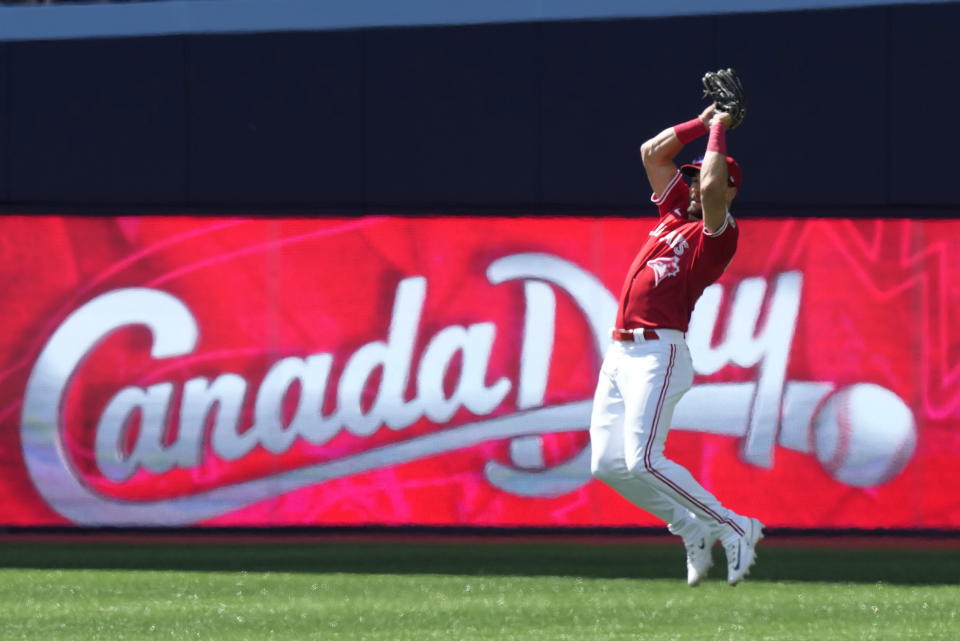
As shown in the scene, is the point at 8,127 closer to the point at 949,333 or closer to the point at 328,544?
the point at 328,544

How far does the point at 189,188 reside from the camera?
12055 millimetres

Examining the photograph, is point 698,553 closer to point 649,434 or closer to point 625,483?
point 625,483

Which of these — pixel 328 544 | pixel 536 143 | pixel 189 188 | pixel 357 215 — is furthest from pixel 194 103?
pixel 328 544

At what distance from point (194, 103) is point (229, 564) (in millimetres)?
3118

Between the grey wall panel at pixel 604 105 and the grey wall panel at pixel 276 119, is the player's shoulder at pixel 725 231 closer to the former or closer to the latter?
the grey wall panel at pixel 604 105

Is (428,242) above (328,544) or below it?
above

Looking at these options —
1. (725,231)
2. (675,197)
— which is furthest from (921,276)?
(725,231)

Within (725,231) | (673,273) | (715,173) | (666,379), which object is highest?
(715,173)

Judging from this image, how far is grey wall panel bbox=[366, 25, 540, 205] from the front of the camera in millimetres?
11852

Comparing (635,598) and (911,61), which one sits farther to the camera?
(911,61)

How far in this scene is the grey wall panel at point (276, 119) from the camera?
11969 millimetres

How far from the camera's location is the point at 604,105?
11797 millimetres

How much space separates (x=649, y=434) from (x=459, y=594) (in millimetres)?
Result: 2444

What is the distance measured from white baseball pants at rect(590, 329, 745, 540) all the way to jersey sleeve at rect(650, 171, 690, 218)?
668mm
